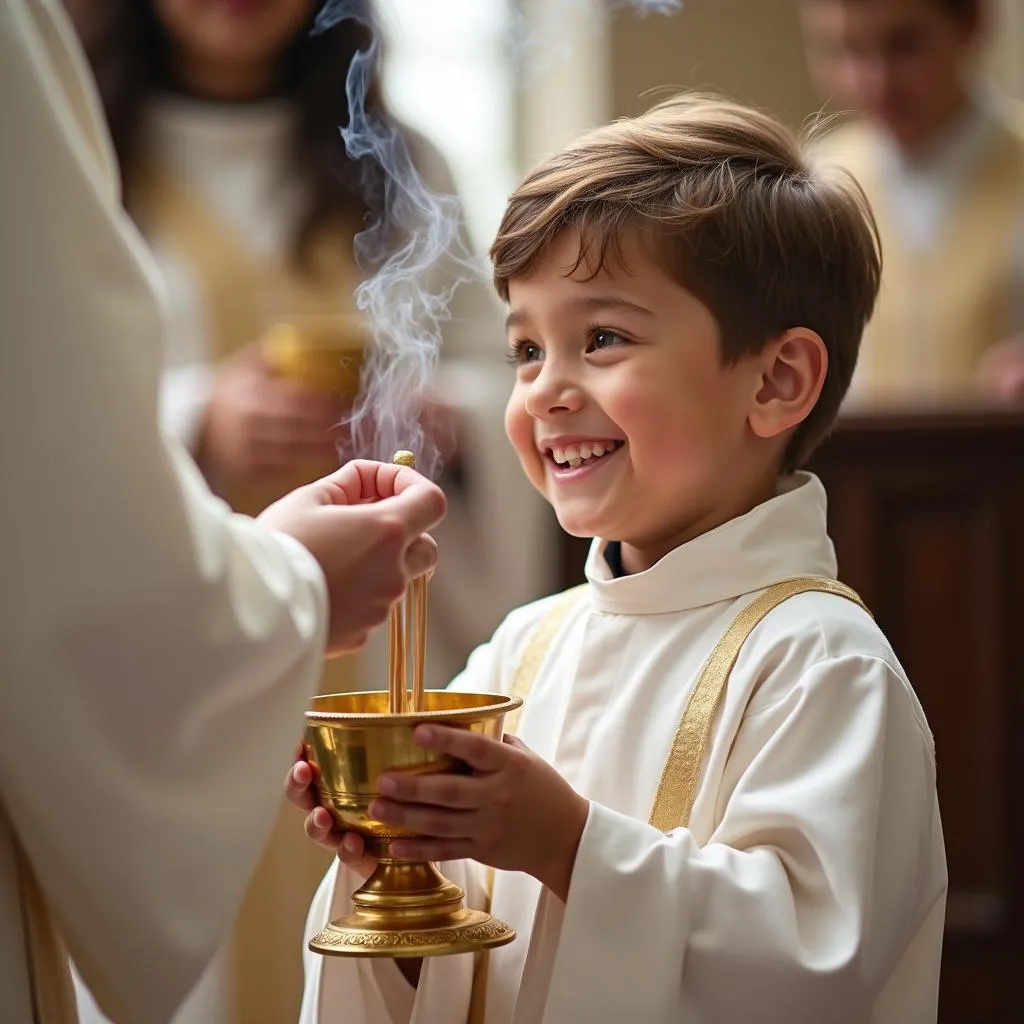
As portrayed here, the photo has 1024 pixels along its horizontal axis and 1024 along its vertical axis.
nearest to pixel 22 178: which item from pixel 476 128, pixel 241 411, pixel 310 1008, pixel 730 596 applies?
pixel 730 596

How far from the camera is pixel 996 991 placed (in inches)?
161

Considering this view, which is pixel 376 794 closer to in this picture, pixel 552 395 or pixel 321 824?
pixel 321 824

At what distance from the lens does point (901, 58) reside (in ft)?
16.7

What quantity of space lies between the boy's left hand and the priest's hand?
0.15 m

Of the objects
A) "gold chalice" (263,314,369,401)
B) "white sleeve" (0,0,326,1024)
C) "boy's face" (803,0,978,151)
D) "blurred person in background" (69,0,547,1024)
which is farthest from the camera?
"boy's face" (803,0,978,151)

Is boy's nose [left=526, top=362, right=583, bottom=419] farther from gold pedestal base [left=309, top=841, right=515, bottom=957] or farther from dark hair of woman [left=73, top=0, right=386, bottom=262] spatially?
dark hair of woman [left=73, top=0, right=386, bottom=262]

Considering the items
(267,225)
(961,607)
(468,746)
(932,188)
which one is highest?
(267,225)

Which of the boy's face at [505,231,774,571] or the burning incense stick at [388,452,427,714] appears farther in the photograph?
the boy's face at [505,231,774,571]

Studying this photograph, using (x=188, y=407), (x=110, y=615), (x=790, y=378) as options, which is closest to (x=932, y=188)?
(x=188, y=407)

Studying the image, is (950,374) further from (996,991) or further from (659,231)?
(659,231)

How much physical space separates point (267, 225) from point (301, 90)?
0.32 metres

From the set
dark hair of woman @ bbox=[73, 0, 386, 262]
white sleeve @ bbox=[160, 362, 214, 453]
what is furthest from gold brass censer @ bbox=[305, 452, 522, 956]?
dark hair of woman @ bbox=[73, 0, 386, 262]

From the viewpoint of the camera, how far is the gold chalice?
2879mm

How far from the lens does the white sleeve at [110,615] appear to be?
4.71ft
